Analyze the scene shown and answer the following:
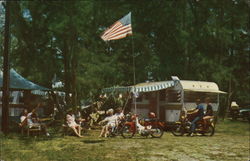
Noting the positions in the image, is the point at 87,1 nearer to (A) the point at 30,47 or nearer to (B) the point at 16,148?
(A) the point at 30,47

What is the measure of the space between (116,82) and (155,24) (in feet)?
16.0

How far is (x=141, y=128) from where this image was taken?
587 inches

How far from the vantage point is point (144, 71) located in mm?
20625

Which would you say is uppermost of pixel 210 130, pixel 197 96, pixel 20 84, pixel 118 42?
pixel 118 42

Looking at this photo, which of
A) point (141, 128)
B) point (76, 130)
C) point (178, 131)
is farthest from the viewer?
point (178, 131)

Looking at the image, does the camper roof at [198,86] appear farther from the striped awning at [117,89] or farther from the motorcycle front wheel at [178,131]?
the striped awning at [117,89]

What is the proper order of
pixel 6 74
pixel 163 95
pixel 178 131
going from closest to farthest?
pixel 6 74 → pixel 178 131 → pixel 163 95

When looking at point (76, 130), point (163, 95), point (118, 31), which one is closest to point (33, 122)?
point (76, 130)

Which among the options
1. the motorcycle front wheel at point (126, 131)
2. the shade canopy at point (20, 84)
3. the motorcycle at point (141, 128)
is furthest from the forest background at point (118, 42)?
the motorcycle front wheel at point (126, 131)

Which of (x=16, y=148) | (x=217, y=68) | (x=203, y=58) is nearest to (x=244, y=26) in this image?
(x=217, y=68)

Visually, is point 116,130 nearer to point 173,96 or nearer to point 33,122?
point 33,122

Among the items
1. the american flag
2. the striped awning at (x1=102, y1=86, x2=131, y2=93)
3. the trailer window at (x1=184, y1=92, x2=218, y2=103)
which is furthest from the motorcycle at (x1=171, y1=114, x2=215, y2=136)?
the american flag

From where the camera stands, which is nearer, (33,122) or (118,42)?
(33,122)

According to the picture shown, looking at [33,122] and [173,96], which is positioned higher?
[173,96]
